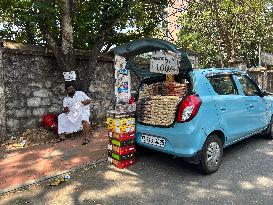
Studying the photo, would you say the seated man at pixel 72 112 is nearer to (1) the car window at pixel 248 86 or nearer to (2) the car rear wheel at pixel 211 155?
(2) the car rear wheel at pixel 211 155

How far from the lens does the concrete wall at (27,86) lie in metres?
6.94

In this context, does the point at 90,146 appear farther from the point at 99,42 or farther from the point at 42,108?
the point at 99,42

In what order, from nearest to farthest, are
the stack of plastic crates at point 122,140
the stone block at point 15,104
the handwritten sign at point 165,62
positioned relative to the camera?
the handwritten sign at point 165,62 < the stack of plastic crates at point 122,140 < the stone block at point 15,104

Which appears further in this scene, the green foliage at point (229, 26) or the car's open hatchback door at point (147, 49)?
the green foliage at point (229, 26)

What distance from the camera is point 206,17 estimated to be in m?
18.7

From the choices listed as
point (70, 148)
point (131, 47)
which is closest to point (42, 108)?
point (70, 148)

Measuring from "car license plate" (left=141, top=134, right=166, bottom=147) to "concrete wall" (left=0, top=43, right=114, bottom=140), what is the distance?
3.72 metres

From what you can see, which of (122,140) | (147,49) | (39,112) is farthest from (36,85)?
(122,140)

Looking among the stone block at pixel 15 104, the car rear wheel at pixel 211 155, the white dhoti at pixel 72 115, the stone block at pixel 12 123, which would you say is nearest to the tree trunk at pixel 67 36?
→ the white dhoti at pixel 72 115

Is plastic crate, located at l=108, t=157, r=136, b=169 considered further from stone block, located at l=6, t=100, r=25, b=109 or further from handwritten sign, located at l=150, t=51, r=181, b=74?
stone block, located at l=6, t=100, r=25, b=109

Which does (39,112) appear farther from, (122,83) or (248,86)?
(248,86)

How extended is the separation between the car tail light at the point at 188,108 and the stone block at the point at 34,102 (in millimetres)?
4472

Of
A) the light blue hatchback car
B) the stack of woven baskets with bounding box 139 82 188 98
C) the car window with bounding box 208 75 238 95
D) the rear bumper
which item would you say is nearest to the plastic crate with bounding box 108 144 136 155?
the light blue hatchback car

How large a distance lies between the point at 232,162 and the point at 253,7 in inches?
556
